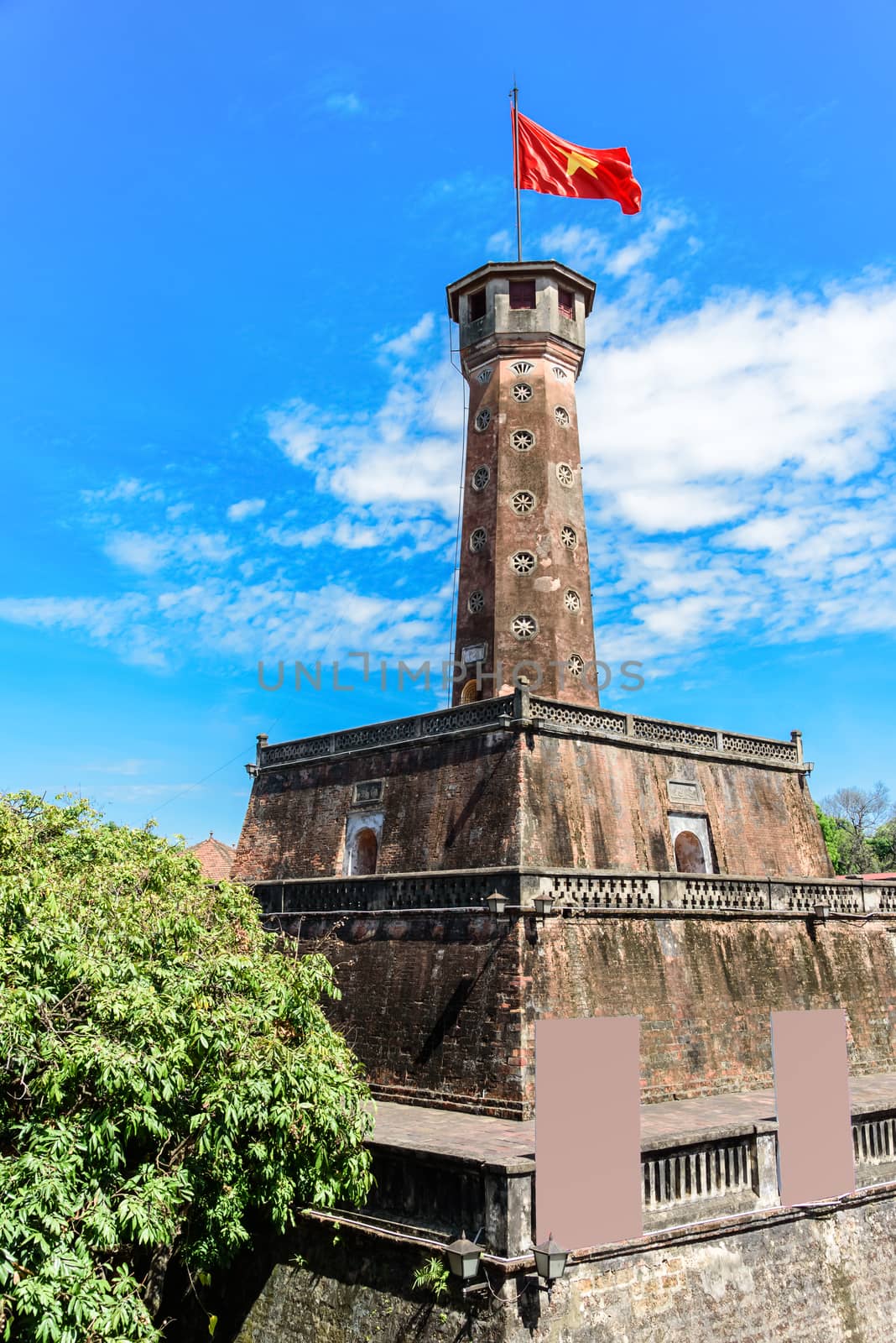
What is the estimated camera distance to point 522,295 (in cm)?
2480

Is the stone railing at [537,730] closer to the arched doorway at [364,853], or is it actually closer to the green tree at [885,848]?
the arched doorway at [364,853]

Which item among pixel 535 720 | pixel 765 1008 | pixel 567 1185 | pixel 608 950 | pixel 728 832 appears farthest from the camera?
pixel 728 832

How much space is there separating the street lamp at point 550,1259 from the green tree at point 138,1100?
2011mm

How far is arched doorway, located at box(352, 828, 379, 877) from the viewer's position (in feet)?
68.4

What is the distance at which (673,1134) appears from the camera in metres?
10.7

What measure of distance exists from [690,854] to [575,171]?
16408mm

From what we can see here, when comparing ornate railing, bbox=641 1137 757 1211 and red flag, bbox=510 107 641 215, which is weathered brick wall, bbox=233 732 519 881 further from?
red flag, bbox=510 107 641 215

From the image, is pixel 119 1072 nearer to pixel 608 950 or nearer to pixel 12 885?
pixel 12 885

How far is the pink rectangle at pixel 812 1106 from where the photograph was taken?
443 inches

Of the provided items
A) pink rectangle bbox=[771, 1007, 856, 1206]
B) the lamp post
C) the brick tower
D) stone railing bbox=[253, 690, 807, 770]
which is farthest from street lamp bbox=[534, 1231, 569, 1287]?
the brick tower

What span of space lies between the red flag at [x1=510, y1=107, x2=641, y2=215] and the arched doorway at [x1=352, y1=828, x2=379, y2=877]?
52.0ft

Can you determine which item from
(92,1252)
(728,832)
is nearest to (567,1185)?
(92,1252)

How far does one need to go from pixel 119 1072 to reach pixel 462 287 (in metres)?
21.7

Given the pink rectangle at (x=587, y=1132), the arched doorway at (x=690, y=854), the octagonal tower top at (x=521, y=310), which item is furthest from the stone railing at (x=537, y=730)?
the octagonal tower top at (x=521, y=310)
